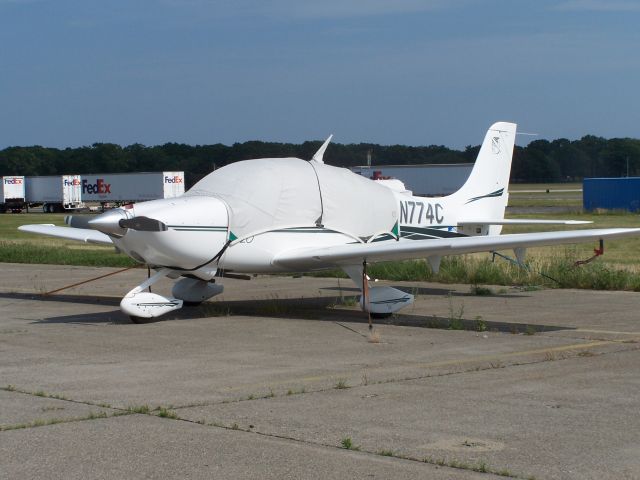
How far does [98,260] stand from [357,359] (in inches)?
617

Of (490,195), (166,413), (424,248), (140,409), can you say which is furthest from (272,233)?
(166,413)

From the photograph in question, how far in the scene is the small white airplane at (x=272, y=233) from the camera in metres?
11.8

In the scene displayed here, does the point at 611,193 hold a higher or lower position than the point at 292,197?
lower

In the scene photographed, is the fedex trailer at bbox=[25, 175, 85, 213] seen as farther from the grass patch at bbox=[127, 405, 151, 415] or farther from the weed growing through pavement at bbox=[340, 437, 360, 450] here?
the weed growing through pavement at bbox=[340, 437, 360, 450]

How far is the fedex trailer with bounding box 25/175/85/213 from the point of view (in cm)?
7894

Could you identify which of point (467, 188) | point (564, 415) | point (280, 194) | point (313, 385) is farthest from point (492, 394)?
point (467, 188)

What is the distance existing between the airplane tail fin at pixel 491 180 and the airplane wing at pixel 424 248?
4.30 m

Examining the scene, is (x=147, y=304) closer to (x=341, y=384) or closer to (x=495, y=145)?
(x=341, y=384)

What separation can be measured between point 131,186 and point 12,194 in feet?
35.6

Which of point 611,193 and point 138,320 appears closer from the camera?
point 138,320

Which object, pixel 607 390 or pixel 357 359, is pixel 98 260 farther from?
pixel 607 390

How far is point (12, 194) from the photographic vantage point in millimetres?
81062

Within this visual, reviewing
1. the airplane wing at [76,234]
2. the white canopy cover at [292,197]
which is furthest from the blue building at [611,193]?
the white canopy cover at [292,197]

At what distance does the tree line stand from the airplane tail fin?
→ 1528 inches
